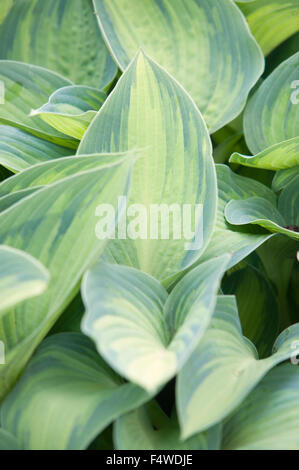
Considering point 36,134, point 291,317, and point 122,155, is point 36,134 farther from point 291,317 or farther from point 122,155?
point 291,317

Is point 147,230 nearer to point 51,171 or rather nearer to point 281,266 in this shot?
point 51,171

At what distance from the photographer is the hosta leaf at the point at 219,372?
36 cm

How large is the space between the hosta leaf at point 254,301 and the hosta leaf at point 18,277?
0.32 meters

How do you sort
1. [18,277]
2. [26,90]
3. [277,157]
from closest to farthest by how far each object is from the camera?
[18,277]
[277,157]
[26,90]

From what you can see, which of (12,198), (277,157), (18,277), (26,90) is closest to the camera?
(18,277)

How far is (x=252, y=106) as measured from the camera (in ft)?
2.24

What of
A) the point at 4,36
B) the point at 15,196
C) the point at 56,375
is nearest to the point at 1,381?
the point at 56,375

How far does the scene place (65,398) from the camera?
381 millimetres

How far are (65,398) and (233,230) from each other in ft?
0.86

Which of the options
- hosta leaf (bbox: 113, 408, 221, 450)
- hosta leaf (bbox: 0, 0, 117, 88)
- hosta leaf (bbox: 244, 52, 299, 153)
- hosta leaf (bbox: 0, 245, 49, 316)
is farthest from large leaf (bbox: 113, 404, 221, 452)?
hosta leaf (bbox: 0, 0, 117, 88)

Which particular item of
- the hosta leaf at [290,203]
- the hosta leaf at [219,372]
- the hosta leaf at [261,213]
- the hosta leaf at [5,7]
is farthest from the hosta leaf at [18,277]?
the hosta leaf at [5,7]

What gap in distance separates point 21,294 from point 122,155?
153 mm

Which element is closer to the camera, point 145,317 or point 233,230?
point 145,317

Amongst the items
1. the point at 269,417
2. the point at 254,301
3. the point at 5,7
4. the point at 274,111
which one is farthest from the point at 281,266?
the point at 5,7
